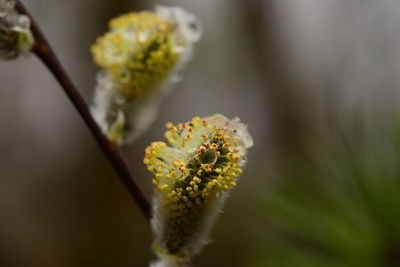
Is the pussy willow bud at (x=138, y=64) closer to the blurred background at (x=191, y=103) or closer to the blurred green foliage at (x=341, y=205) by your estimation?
the blurred green foliage at (x=341, y=205)

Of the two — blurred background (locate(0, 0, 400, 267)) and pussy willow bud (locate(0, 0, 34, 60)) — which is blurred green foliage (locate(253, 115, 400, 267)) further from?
blurred background (locate(0, 0, 400, 267))

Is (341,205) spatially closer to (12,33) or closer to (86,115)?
(86,115)

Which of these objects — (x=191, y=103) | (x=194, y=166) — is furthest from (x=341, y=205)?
(x=191, y=103)

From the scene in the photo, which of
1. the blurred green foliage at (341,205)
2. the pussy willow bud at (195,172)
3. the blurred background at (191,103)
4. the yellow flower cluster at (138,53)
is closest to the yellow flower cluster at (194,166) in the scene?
the pussy willow bud at (195,172)

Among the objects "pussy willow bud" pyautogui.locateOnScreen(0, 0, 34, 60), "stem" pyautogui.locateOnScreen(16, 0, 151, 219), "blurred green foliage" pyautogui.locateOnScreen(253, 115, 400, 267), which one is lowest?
"blurred green foliage" pyautogui.locateOnScreen(253, 115, 400, 267)

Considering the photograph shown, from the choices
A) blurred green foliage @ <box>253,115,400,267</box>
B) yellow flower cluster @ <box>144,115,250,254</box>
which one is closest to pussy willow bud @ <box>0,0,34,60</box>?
yellow flower cluster @ <box>144,115,250,254</box>

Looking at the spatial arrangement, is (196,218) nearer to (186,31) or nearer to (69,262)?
(186,31)

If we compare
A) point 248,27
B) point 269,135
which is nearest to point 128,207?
point 269,135
